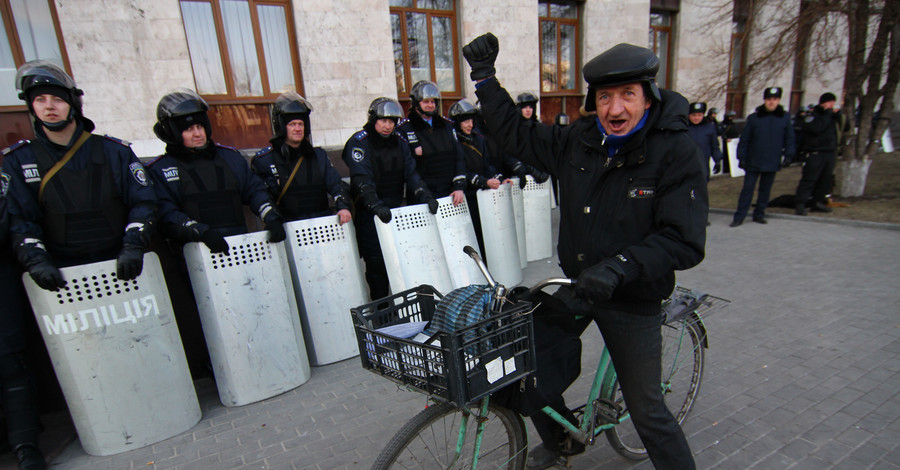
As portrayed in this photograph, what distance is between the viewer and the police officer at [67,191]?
2.82m

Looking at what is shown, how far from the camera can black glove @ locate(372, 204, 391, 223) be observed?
4.21 m

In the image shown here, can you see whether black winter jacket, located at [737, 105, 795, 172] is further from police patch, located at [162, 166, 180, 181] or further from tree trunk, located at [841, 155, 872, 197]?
police patch, located at [162, 166, 180, 181]

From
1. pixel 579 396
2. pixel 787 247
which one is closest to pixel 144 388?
pixel 579 396

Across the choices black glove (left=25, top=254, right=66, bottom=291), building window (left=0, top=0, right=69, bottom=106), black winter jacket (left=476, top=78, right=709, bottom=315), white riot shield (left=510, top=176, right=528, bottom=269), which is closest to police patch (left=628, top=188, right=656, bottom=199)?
black winter jacket (left=476, top=78, right=709, bottom=315)

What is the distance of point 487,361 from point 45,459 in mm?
3160

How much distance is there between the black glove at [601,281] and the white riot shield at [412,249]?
2.77 m

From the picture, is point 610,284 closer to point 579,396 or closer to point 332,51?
point 579,396

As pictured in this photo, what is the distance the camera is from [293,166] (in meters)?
4.24

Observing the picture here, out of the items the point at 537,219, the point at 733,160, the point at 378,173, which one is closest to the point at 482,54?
the point at 378,173

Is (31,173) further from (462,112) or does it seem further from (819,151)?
(819,151)

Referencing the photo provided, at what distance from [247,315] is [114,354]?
812mm

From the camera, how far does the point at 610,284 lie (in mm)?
1634

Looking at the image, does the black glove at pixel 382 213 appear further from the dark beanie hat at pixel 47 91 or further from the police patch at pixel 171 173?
the dark beanie hat at pixel 47 91

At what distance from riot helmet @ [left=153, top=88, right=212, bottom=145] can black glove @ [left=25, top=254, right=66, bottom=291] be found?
1.25 m
